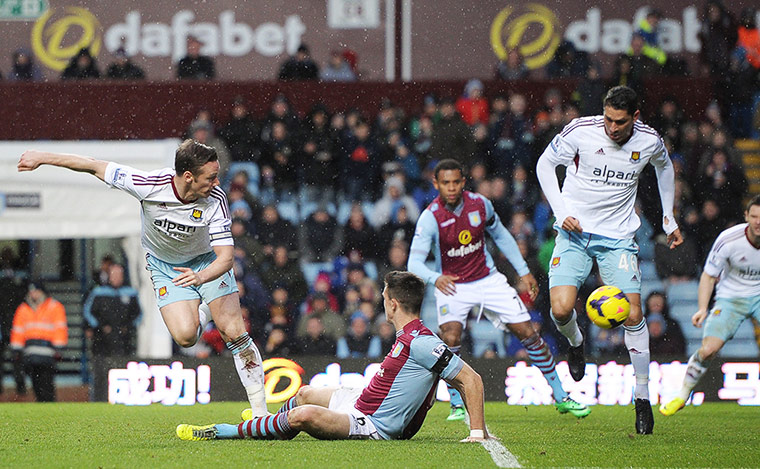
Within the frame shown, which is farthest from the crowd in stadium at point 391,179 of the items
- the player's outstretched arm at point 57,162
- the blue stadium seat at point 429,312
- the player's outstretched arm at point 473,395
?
the player's outstretched arm at point 473,395

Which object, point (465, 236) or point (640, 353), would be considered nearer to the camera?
point (640, 353)

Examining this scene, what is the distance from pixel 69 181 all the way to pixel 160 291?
667cm

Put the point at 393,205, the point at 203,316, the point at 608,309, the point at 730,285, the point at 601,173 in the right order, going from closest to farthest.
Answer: the point at 608,309 < the point at 203,316 < the point at 601,173 < the point at 730,285 < the point at 393,205

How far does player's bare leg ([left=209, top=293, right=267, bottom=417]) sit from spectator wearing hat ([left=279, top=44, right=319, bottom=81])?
35.8ft

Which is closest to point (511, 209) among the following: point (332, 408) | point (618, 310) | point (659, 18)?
point (659, 18)

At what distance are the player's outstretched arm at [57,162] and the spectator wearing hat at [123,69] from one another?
11153 millimetres

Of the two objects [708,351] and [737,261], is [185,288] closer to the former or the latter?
[708,351]

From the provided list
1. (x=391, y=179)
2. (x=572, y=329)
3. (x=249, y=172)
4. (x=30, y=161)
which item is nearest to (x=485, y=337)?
(x=391, y=179)

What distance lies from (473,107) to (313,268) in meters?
3.60

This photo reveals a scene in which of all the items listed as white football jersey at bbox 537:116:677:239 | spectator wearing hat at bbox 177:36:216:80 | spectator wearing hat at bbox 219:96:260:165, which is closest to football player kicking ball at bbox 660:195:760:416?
white football jersey at bbox 537:116:677:239

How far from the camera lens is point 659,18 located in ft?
62.4

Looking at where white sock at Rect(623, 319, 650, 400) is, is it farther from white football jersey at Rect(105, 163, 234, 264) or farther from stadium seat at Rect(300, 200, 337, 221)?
stadium seat at Rect(300, 200, 337, 221)

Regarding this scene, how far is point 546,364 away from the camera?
33.3 feet

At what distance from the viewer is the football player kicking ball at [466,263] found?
1013 centimetres
